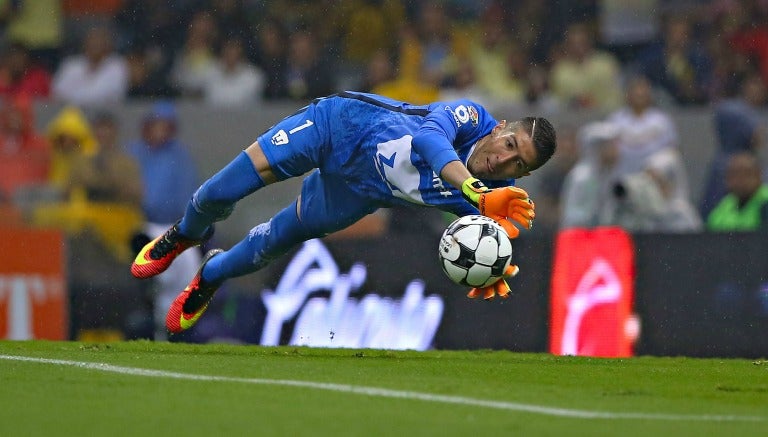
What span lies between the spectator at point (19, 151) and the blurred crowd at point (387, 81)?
2 centimetres

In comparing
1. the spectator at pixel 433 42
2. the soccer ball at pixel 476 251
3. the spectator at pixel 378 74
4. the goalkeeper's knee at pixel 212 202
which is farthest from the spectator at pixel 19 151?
the soccer ball at pixel 476 251

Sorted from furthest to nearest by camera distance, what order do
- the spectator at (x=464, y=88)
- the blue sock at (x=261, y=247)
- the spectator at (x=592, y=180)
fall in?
the spectator at (x=464, y=88), the spectator at (x=592, y=180), the blue sock at (x=261, y=247)

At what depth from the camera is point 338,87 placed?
59.8ft

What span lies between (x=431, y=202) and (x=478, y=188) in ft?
3.82

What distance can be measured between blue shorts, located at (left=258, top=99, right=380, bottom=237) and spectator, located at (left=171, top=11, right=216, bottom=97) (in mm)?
8519

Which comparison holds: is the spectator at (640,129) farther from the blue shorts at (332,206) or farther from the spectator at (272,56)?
the blue shorts at (332,206)

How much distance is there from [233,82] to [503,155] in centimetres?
960

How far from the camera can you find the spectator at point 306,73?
17595 millimetres

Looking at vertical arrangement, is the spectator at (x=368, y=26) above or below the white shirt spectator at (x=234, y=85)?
above

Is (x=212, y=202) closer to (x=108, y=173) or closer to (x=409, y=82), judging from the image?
(x=108, y=173)

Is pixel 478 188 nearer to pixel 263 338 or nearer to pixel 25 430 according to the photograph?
pixel 25 430

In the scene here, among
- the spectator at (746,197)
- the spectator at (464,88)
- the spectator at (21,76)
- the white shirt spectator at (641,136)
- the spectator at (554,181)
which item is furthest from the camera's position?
the spectator at (21,76)

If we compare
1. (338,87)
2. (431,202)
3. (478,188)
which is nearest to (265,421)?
(478,188)

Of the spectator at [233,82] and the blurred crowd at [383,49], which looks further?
the spectator at [233,82]
